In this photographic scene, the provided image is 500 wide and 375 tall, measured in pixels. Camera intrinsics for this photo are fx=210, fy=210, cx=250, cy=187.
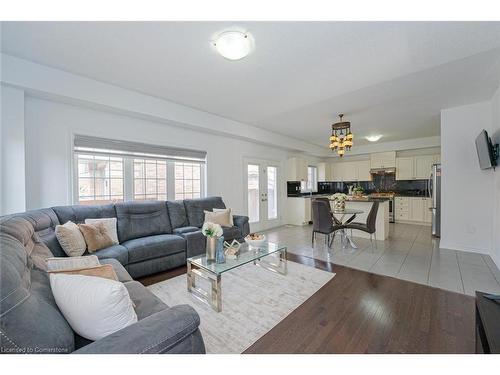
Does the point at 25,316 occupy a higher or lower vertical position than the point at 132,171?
lower

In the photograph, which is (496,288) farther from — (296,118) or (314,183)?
(314,183)

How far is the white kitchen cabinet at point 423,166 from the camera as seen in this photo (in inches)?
244

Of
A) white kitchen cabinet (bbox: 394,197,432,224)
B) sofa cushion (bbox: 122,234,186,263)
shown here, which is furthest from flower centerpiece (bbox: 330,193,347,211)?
white kitchen cabinet (bbox: 394,197,432,224)

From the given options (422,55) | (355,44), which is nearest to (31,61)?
(355,44)

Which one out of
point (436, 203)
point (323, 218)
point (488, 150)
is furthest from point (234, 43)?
point (436, 203)

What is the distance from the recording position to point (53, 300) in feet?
3.33

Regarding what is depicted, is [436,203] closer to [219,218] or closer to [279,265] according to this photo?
[279,265]

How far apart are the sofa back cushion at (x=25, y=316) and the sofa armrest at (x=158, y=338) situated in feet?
0.38

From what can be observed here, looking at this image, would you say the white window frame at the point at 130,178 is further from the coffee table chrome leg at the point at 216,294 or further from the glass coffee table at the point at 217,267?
the coffee table chrome leg at the point at 216,294

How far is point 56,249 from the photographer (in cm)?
217

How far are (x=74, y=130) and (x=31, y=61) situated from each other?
825mm

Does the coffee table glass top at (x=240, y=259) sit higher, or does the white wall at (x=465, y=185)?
the white wall at (x=465, y=185)

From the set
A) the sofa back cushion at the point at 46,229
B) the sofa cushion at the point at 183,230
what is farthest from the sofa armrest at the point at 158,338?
the sofa cushion at the point at 183,230

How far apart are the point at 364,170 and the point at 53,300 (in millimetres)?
8187
